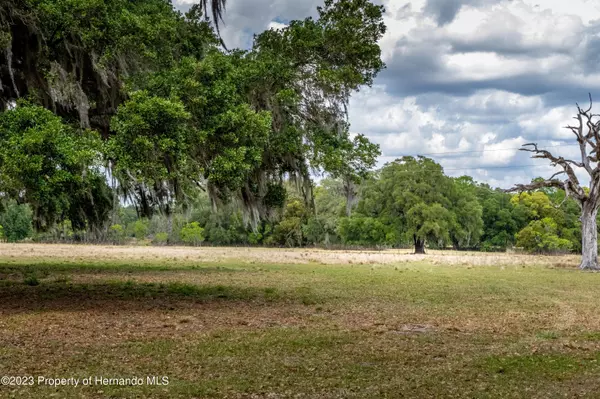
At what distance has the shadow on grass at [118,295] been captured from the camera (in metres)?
12.4

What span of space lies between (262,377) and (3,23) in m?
9.77

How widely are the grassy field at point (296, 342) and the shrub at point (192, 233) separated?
72131mm

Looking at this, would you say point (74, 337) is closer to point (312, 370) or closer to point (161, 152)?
point (312, 370)

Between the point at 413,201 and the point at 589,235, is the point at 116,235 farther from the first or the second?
the point at 589,235

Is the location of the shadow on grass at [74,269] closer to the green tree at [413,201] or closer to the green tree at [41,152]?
the green tree at [41,152]

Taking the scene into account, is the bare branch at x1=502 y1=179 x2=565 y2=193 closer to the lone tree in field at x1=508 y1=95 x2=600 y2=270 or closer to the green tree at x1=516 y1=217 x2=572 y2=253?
the lone tree in field at x1=508 y1=95 x2=600 y2=270

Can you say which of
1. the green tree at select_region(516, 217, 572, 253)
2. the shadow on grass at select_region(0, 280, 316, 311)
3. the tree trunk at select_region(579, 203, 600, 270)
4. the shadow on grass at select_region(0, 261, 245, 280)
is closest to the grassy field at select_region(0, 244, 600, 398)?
the shadow on grass at select_region(0, 280, 316, 311)

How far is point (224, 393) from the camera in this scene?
19.6ft

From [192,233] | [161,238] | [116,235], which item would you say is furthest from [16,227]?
[192,233]

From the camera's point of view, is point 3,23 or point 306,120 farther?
point 306,120

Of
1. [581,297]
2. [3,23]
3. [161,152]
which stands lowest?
[581,297]

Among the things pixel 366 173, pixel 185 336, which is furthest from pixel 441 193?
pixel 185 336

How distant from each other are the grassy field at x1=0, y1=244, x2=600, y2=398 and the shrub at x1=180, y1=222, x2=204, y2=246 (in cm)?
7213

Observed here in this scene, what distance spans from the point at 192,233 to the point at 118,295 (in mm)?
75336
